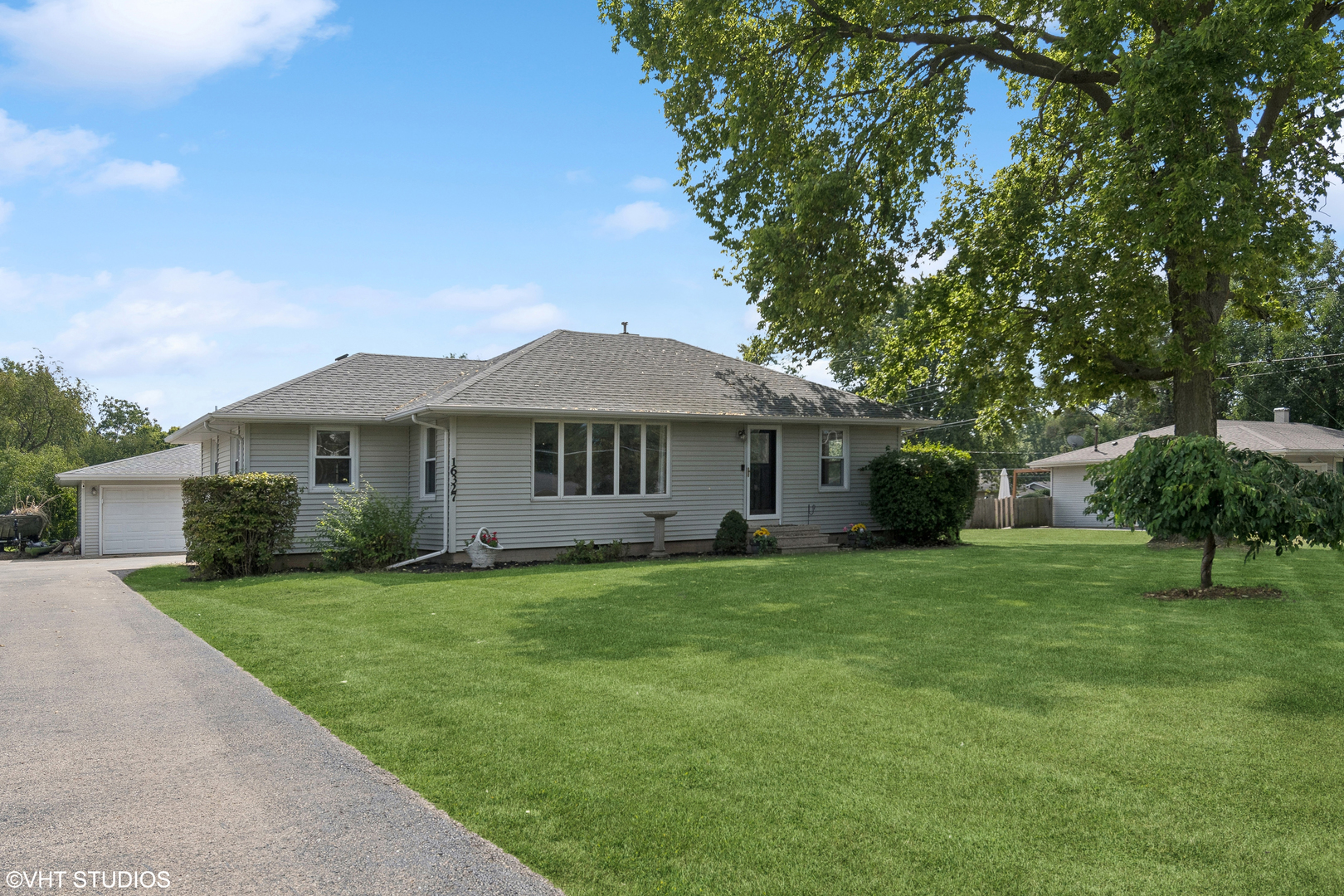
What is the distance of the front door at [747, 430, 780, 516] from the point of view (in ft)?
62.5

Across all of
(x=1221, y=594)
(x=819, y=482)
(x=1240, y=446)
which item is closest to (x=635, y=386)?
(x=819, y=482)

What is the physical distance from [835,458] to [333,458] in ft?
36.8

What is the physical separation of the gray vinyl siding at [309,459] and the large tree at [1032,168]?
8105 mm

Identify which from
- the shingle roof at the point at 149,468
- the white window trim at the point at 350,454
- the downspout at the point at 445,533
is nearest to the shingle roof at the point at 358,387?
the white window trim at the point at 350,454

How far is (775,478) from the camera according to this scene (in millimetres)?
19203

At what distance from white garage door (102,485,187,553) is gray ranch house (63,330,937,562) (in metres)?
7.40

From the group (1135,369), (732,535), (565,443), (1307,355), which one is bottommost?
(732,535)

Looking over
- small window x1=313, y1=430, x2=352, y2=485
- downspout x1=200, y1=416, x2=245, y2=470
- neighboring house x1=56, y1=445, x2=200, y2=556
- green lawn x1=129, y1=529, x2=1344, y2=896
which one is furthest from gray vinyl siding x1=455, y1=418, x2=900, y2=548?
neighboring house x1=56, y1=445, x2=200, y2=556

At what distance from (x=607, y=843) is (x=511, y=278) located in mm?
21218

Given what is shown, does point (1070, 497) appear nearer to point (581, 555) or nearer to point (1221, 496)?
point (581, 555)

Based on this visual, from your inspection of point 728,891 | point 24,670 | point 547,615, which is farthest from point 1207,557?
point 24,670

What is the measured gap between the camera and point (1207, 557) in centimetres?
1029

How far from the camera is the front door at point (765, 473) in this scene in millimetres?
19062

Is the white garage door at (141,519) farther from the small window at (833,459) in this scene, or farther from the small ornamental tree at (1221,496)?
the small ornamental tree at (1221,496)
